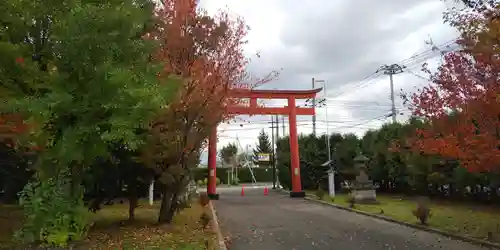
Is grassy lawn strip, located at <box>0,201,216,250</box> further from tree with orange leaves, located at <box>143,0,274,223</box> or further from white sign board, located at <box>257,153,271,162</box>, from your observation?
white sign board, located at <box>257,153,271,162</box>

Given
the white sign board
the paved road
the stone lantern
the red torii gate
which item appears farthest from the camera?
the white sign board

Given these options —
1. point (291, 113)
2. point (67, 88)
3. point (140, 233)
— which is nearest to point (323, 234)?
point (140, 233)

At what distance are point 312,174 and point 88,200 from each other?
846 inches

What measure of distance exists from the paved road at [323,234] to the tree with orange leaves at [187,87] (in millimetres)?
2310

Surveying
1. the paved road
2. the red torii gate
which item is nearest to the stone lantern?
the paved road

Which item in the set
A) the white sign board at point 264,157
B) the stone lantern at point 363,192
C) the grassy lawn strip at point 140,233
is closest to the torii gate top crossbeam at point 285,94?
the stone lantern at point 363,192

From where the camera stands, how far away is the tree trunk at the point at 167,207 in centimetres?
1273

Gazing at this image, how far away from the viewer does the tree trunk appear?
12730mm

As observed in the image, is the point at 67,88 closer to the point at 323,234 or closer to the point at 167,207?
the point at 167,207

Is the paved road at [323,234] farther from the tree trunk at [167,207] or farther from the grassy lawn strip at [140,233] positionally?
the tree trunk at [167,207]

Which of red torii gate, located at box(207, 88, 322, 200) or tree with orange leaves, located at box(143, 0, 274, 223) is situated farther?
red torii gate, located at box(207, 88, 322, 200)

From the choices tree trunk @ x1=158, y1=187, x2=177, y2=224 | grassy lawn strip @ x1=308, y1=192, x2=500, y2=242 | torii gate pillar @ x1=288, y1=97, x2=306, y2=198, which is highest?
torii gate pillar @ x1=288, y1=97, x2=306, y2=198

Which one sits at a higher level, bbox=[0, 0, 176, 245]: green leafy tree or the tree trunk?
bbox=[0, 0, 176, 245]: green leafy tree

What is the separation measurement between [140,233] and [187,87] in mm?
4271
